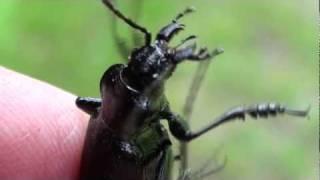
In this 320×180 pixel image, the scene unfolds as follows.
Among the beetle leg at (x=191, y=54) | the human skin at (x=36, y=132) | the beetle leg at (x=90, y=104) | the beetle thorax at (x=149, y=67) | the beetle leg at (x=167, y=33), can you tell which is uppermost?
the beetle leg at (x=167, y=33)

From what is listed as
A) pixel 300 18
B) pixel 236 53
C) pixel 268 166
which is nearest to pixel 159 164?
pixel 268 166


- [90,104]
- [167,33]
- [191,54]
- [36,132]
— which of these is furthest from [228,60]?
[191,54]

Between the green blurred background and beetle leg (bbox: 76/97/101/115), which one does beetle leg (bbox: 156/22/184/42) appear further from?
the green blurred background

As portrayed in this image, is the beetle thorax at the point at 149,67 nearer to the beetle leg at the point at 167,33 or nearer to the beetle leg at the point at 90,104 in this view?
the beetle leg at the point at 167,33

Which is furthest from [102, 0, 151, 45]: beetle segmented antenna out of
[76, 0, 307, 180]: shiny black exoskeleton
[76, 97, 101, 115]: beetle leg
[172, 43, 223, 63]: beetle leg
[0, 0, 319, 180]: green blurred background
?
[0, 0, 319, 180]: green blurred background

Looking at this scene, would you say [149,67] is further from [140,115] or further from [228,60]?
[228,60]

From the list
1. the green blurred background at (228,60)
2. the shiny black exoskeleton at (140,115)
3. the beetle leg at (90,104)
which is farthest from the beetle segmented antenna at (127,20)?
the green blurred background at (228,60)
